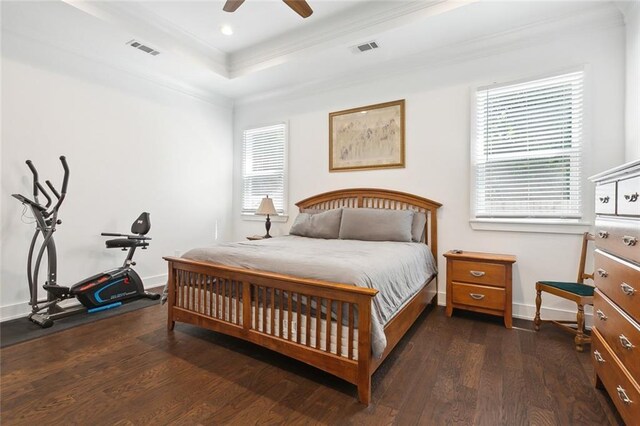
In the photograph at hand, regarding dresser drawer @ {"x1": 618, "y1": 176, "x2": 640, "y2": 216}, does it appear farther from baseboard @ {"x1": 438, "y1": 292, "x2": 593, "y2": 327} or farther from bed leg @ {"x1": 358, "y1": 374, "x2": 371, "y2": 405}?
baseboard @ {"x1": 438, "y1": 292, "x2": 593, "y2": 327}

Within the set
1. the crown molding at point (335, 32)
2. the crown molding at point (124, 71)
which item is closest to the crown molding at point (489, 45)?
the crown molding at point (335, 32)

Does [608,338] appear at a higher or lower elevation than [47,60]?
lower

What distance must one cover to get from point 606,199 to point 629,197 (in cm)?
31

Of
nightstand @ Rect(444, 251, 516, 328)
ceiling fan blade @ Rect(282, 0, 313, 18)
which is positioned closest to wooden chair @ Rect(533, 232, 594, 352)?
nightstand @ Rect(444, 251, 516, 328)

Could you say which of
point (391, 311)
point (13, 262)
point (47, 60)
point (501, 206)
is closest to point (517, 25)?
point (501, 206)

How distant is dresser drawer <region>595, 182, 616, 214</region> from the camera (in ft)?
5.02

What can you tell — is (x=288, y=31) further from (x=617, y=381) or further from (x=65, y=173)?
(x=617, y=381)

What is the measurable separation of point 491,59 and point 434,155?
1.13 meters

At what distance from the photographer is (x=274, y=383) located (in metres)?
1.86

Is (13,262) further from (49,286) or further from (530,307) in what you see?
(530,307)

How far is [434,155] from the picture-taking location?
354cm

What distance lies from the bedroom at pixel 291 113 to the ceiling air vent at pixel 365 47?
80mm

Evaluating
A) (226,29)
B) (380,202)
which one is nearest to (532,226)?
(380,202)

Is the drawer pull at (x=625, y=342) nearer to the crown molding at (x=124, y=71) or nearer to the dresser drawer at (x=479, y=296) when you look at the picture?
the dresser drawer at (x=479, y=296)
